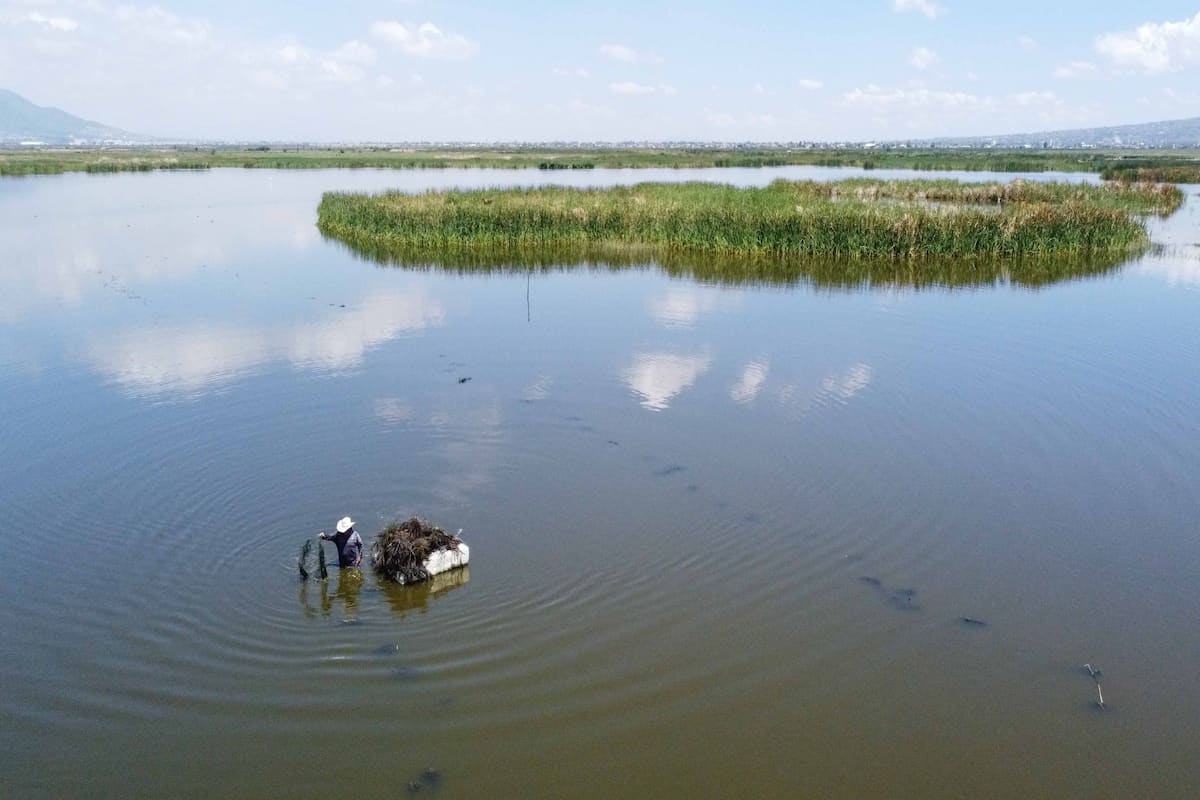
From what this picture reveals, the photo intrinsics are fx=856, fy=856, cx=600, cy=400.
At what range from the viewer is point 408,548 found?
337 inches

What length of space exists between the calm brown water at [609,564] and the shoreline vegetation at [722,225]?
1209 centimetres

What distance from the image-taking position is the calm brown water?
21.1 feet

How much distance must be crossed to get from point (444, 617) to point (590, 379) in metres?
7.99

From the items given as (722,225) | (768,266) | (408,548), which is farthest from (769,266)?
(408,548)

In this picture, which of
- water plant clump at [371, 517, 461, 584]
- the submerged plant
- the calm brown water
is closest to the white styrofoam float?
water plant clump at [371, 517, 461, 584]

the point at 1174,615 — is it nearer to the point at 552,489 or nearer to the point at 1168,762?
the point at 1168,762

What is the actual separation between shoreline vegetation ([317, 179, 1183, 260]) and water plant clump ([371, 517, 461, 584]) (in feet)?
78.5

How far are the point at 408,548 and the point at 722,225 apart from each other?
84.9 ft

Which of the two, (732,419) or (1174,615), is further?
(732,419)

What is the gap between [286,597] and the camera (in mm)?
8328

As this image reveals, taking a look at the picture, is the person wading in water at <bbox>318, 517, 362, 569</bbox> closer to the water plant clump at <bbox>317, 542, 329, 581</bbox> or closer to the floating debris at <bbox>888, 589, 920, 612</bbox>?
the water plant clump at <bbox>317, 542, 329, 581</bbox>

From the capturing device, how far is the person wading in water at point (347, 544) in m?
8.59

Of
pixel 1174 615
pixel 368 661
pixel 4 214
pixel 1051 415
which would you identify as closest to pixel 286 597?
pixel 368 661

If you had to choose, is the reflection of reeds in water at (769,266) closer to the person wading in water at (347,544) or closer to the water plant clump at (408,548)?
the water plant clump at (408,548)
